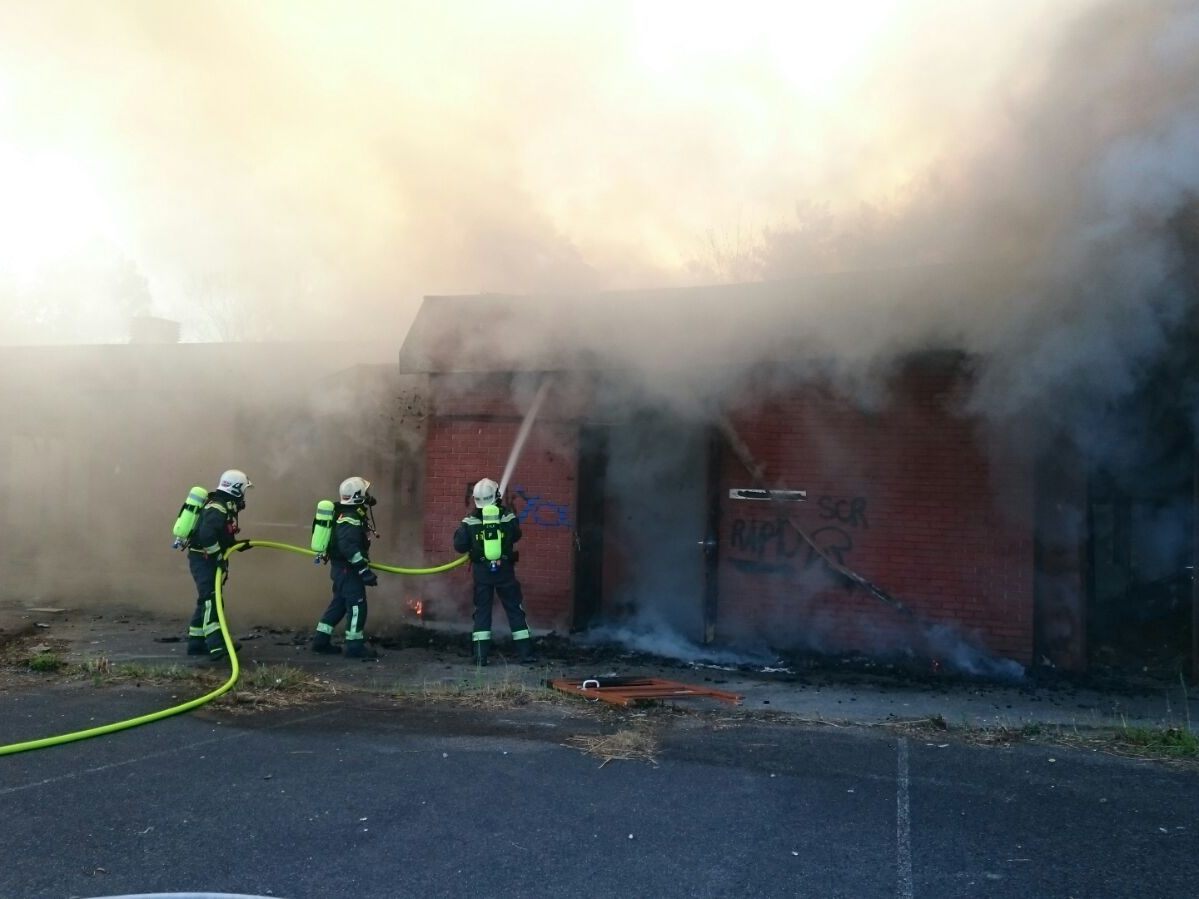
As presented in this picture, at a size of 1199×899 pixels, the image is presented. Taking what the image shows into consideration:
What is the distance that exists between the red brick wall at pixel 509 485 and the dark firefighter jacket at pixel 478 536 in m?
0.91

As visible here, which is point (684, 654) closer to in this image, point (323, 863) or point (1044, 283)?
point (1044, 283)

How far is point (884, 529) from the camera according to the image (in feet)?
23.2

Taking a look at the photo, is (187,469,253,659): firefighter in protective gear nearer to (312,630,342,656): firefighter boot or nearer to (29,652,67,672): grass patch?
(312,630,342,656): firefighter boot

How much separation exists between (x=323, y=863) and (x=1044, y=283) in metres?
5.60

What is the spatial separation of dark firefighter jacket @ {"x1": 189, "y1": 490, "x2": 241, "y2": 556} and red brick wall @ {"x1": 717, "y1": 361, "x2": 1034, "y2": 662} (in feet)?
14.0

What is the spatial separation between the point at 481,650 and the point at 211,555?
96.8 inches

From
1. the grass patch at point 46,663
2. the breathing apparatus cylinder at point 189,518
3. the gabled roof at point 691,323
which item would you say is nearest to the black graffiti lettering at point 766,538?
the gabled roof at point 691,323

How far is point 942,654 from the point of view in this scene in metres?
6.82

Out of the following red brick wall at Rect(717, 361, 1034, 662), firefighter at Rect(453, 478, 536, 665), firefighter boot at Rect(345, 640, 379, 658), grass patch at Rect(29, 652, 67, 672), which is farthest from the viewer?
firefighter boot at Rect(345, 640, 379, 658)

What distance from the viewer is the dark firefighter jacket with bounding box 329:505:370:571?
730cm

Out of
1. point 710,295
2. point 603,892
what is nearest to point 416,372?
point 710,295

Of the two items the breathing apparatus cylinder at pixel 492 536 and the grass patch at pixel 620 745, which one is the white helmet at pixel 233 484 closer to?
the breathing apparatus cylinder at pixel 492 536

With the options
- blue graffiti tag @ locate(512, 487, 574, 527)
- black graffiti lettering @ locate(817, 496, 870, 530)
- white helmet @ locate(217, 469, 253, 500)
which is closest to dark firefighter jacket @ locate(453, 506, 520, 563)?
blue graffiti tag @ locate(512, 487, 574, 527)

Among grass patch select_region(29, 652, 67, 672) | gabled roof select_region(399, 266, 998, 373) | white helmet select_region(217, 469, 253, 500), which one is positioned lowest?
grass patch select_region(29, 652, 67, 672)
